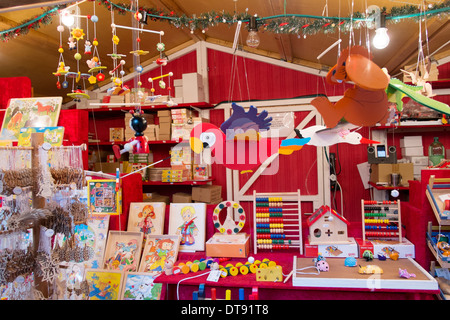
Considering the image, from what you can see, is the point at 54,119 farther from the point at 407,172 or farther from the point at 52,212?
the point at 407,172

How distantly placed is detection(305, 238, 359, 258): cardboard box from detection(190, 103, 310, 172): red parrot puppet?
0.97 metres

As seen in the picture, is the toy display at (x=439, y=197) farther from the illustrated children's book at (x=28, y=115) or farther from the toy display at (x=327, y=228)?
the illustrated children's book at (x=28, y=115)

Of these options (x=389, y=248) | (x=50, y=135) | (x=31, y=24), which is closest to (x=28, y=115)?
(x=50, y=135)

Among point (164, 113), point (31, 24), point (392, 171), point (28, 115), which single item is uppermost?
point (31, 24)

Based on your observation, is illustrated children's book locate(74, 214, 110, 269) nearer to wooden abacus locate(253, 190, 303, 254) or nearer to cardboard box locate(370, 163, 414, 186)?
wooden abacus locate(253, 190, 303, 254)

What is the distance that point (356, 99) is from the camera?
4.62 feet

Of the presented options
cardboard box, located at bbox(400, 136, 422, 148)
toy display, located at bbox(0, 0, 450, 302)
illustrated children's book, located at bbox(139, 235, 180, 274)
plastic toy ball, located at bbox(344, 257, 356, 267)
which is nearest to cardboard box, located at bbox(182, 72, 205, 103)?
toy display, located at bbox(0, 0, 450, 302)

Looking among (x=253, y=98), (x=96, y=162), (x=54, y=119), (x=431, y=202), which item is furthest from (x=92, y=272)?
(x=253, y=98)

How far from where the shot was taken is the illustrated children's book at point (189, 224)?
8.79ft

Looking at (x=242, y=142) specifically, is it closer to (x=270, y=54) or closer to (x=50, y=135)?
(x=50, y=135)

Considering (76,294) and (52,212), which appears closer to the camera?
(52,212)

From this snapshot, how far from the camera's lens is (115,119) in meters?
5.36

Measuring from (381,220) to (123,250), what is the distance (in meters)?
1.88
